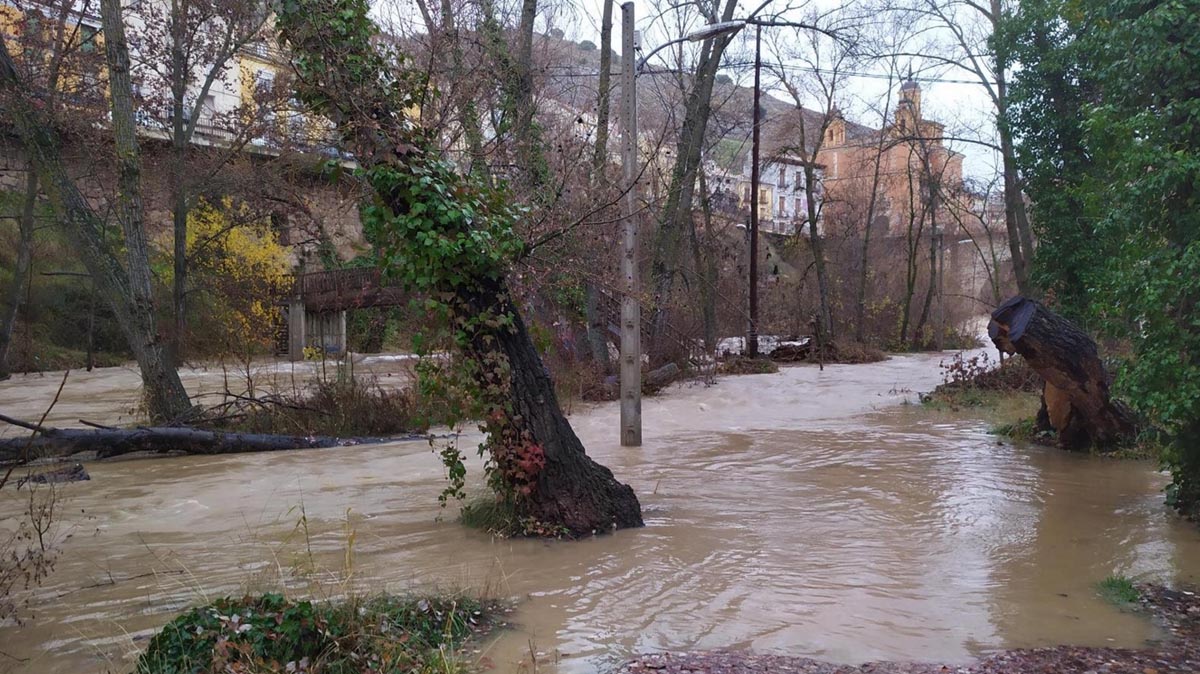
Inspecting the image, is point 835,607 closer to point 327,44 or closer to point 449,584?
point 449,584

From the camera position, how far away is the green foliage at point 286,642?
3.94m

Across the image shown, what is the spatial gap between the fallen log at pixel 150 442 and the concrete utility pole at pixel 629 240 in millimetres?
4141

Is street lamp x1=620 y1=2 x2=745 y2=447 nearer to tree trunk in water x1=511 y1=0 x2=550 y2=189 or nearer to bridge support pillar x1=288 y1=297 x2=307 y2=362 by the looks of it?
tree trunk in water x1=511 y1=0 x2=550 y2=189

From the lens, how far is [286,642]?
4.15m

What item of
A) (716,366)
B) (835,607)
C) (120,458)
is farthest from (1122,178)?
(716,366)

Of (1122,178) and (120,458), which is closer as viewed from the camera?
(1122,178)

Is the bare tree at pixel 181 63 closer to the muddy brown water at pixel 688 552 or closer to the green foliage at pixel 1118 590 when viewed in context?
the muddy brown water at pixel 688 552

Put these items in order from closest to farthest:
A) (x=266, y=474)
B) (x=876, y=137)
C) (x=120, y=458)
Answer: (x=266, y=474)
(x=120, y=458)
(x=876, y=137)

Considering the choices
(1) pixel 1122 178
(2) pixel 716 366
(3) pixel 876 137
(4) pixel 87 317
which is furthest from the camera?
(3) pixel 876 137

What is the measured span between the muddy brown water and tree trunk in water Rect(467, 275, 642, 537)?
290 mm

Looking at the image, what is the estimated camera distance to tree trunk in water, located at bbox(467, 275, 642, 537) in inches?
284

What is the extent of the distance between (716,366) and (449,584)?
1749 cm

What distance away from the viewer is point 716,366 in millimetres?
22797

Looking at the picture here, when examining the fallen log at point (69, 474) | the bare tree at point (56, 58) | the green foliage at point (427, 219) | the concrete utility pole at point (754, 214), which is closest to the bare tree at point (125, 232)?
the bare tree at point (56, 58)
